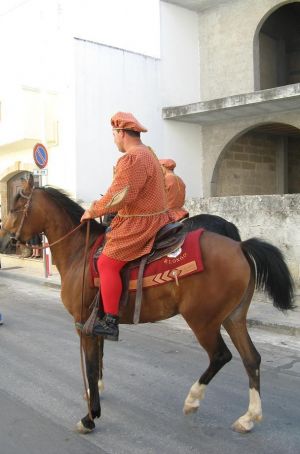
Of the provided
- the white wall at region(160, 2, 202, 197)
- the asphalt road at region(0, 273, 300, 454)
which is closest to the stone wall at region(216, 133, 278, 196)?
the white wall at region(160, 2, 202, 197)

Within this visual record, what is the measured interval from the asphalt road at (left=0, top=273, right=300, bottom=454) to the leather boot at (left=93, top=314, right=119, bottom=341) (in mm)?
787

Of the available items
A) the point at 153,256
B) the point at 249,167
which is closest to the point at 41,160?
the point at 249,167

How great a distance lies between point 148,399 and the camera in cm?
450

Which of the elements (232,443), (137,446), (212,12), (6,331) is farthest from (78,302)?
(212,12)

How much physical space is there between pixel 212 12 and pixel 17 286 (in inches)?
370

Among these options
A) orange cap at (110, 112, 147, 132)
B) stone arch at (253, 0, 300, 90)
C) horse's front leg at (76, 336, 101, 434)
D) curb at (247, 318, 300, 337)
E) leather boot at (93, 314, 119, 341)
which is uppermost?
stone arch at (253, 0, 300, 90)

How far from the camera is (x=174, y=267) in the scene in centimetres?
379

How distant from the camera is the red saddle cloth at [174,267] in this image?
3756 millimetres

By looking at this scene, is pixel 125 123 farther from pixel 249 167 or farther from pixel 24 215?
pixel 249 167

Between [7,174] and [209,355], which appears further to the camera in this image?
[7,174]

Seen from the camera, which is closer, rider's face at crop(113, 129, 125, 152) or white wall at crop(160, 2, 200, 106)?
rider's face at crop(113, 129, 125, 152)

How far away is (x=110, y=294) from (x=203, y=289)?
0.72 metres

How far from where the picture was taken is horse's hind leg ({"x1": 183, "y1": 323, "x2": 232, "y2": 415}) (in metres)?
3.84

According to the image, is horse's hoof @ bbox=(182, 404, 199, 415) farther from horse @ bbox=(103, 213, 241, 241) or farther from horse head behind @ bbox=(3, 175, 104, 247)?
horse @ bbox=(103, 213, 241, 241)
